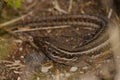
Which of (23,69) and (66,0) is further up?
(66,0)

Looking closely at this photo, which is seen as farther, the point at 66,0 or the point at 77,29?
the point at 66,0

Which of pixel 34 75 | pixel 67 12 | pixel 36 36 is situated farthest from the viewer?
pixel 67 12

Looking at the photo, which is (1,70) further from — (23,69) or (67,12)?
(67,12)

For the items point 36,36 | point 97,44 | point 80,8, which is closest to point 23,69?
point 36,36

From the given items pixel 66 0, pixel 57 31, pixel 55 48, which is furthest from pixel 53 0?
pixel 55 48

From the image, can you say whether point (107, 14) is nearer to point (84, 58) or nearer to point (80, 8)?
point (80, 8)

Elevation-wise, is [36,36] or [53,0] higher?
[53,0]

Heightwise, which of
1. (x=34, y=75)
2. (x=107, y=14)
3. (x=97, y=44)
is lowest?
(x=34, y=75)

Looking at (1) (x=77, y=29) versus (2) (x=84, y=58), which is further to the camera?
(1) (x=77, y=29)

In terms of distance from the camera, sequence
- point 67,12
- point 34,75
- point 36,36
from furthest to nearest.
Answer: point 67,12
point 36,36
point 34,75
